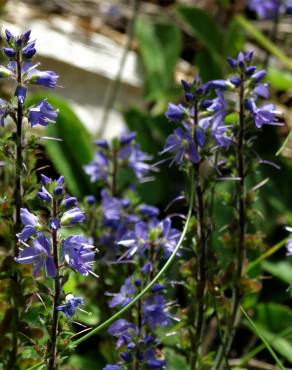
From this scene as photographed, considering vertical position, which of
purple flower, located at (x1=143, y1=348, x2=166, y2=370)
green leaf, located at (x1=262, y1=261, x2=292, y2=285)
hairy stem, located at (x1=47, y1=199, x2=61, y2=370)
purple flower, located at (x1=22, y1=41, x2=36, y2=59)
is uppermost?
purple flower, located at (x1=22, y1=41, x2=36, y2=59)

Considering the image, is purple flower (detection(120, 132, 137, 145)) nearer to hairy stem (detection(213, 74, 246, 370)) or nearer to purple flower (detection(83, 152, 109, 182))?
purple flower (detection(83, 152, 109, 182))

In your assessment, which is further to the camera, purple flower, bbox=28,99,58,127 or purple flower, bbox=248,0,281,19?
purple flower, bbox=248,0,281,19

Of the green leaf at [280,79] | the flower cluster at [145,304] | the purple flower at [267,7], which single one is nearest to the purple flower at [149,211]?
the flower cluster at [145,304]

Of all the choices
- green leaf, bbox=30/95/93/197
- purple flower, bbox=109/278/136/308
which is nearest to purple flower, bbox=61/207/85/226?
purple flower, bbox=109/278/136/308

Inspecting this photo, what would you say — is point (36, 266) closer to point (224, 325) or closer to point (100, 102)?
point (224, 325)

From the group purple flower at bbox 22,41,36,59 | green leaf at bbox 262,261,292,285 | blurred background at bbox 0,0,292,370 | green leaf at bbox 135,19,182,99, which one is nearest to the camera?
purple flower at bbox 22,41,36,59

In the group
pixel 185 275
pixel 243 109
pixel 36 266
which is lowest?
pixel 185 275

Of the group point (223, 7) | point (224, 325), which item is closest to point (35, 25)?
point (223, 7)
